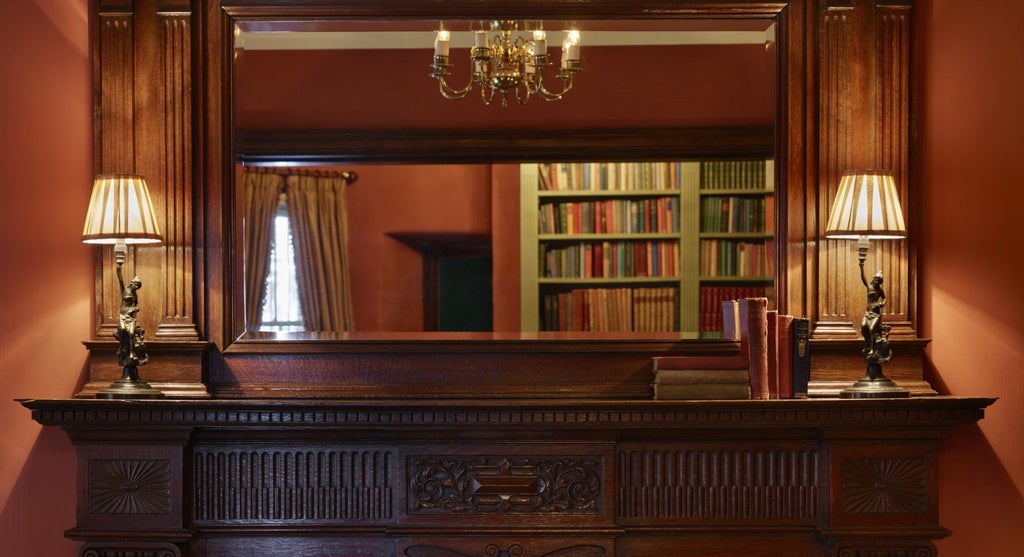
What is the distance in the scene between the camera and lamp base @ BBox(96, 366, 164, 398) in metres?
2.92

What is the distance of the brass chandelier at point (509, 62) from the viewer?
3.17 m

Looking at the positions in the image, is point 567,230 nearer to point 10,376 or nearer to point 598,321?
point 598,321

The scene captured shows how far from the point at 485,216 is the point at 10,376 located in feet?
4.92

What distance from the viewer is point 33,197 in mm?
3098

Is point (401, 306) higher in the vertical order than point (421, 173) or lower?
lower

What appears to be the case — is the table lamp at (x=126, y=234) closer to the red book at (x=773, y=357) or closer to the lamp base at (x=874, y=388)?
the red book at (x=773, y=357)

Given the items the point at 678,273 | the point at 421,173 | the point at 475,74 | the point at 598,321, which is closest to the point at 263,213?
the point at 421,173

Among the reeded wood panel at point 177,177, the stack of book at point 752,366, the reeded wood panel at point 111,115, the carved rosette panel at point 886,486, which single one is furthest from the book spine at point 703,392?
the reeded wood panel at point 111,115

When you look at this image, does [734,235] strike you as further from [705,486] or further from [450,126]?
[450,126]

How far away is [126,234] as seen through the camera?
287 centimetres

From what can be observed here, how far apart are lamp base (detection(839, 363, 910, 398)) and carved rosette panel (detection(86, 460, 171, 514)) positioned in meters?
1.98

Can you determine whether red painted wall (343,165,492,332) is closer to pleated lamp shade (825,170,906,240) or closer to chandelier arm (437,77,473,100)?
chandelier arm (437,77,473,100)

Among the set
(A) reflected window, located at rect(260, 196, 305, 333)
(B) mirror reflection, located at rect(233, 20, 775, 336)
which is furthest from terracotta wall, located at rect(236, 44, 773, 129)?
(A) reflected window, located at rect(260, 196, 305, 333)

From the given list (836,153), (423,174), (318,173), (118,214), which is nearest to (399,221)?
(423,174)
